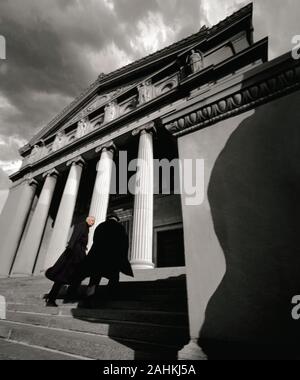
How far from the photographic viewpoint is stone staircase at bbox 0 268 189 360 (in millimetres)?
2473

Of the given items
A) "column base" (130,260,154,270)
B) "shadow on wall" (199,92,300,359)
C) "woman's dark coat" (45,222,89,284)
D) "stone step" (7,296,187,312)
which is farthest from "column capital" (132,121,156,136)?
"shadow on wall" (199,92,300,359)

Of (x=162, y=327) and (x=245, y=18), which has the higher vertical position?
(x=245, y=18)

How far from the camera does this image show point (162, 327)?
2750 millimetres

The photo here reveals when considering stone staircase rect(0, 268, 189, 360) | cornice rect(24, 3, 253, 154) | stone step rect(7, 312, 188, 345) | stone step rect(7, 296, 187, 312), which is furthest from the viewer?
cornice rect(24, 3, 253, 154)

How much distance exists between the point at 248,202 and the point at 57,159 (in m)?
16.4

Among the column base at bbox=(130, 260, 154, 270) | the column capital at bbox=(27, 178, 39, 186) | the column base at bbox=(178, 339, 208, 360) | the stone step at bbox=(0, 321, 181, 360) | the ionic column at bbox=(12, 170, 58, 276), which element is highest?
the column capital at bbox=(27, 178, 39, 186)

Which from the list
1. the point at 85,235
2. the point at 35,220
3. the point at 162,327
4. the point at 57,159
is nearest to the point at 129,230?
the point at 35,220

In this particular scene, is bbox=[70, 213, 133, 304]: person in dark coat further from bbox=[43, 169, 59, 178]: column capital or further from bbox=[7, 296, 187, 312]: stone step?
bbox=[43, 169, 59, 178]: column capital

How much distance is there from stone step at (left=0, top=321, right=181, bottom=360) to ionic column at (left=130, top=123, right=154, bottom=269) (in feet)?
16.1

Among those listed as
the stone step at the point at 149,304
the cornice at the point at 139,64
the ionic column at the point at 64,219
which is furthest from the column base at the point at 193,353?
the cornice at the point at 139,64

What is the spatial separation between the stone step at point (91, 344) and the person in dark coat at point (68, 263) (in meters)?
0.86

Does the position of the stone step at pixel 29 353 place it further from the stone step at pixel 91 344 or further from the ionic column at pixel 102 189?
the ionic column at pixel 102 189
